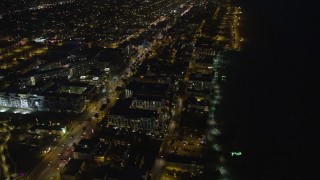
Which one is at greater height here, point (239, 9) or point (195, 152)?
point (239, 9)

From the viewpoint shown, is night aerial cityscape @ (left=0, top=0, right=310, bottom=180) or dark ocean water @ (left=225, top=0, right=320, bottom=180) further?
dark ocean water @ (left=225, top=0, right=320, bottom=180)

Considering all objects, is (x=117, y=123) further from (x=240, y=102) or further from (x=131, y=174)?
(x=240, y=102)

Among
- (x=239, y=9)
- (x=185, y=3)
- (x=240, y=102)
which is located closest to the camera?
(x=240, y=102)

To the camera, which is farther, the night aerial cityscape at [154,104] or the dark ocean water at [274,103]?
the dark ocean water at [274,103]

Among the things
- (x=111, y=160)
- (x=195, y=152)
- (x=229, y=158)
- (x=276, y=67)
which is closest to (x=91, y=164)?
(x=111, y=160)
